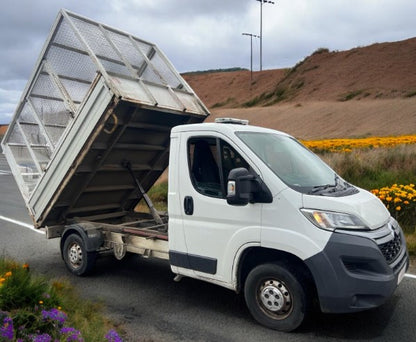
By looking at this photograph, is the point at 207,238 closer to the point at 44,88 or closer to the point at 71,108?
the point at 71,108

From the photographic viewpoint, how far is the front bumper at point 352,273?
3957 millimetres

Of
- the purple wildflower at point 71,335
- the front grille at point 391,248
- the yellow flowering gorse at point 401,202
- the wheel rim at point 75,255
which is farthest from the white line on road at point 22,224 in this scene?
the front grille at point 391,248

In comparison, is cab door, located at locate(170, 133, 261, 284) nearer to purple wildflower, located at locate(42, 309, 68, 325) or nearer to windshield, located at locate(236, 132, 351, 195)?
windshield, located at locate(236, 132, 351, 195)

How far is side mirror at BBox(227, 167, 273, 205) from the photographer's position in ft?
13.9

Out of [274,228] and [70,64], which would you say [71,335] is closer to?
[274,228]

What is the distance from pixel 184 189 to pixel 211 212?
1.50 feet

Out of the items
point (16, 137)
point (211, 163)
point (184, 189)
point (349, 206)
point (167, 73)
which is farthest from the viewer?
point (16, 137)

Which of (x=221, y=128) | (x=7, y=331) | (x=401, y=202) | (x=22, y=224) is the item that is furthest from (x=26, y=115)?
(x=401, y=202)

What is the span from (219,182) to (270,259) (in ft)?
3.42

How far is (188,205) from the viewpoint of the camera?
4.93 m

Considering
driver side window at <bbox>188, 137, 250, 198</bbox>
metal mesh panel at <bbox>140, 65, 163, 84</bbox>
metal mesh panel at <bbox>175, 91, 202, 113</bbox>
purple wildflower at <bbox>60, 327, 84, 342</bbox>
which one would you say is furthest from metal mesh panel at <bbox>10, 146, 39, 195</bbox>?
purple wildflower at <bbox>60, 327, 84, 342</bbox>

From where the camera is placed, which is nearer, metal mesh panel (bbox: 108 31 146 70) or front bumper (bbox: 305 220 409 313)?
front bumper (bbox: 305 220 409 313)

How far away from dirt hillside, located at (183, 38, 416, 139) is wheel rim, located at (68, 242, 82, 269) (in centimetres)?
2443

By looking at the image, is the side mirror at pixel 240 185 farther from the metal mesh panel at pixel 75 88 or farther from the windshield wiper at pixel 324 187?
the metal mesh panel at pixel 75 88
